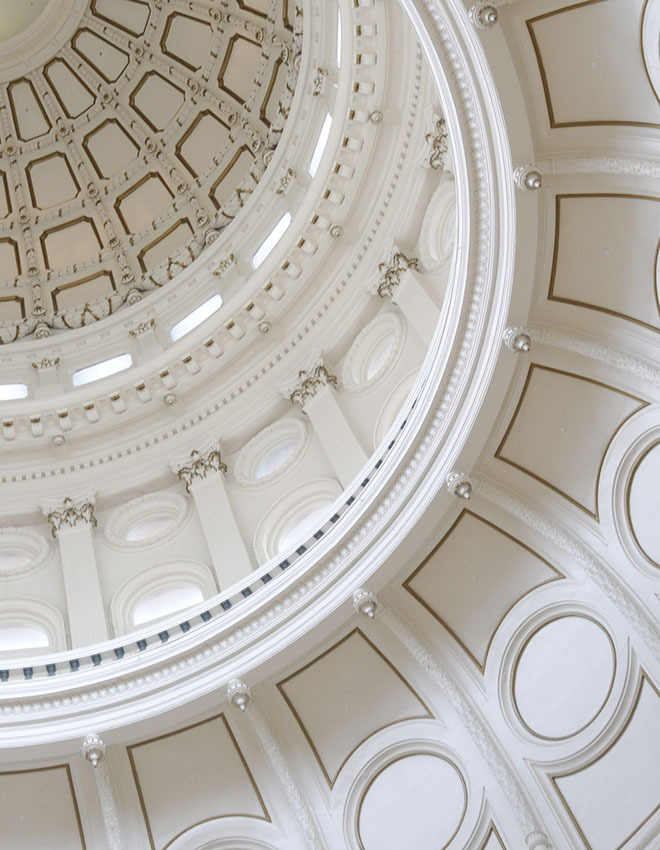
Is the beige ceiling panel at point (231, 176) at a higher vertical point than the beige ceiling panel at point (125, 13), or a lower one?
lower

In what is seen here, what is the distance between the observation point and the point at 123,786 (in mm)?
→ 15492

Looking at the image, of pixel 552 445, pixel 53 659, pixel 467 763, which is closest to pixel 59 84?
pixel 53 659

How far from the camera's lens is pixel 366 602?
15086 mm

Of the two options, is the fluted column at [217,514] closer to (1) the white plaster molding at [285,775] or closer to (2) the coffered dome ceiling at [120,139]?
(1) the white plaster molding at [285,775]

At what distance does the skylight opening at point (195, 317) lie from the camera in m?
24.5

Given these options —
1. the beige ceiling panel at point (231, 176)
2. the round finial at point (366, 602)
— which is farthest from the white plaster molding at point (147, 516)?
the beige ceiling panel at point (231, 176)

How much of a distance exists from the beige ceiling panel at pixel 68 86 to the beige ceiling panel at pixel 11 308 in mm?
6073

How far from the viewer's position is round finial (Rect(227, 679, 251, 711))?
15148 millimetres

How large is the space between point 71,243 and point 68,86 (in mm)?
4851

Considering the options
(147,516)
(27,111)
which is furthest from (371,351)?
(27,111)

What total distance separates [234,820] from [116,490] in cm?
781

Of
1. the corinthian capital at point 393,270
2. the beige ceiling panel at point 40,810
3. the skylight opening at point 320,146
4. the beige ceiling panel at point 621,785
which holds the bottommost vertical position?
the beige ceiling panel at point 621,785

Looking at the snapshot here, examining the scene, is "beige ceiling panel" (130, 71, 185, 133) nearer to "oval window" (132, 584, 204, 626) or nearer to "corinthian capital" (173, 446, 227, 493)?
"corinthian capital" (173, 446, 227, 493)

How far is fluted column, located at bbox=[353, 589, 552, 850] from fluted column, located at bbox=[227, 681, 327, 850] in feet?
6.62
